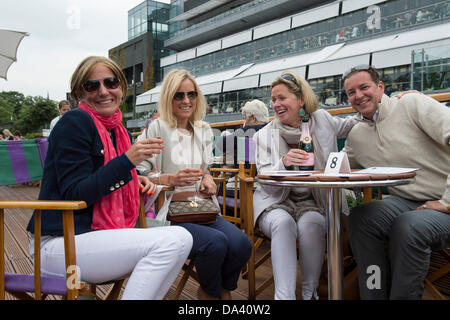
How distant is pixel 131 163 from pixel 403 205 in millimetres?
1538

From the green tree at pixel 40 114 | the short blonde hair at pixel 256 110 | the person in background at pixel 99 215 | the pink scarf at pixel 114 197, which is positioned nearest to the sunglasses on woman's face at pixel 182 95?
the pink scarf at pixel 114 197

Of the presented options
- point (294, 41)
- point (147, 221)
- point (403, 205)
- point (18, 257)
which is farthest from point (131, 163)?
point (294, 41)

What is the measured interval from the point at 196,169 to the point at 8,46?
4672mm

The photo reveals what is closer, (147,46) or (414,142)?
(414,142)

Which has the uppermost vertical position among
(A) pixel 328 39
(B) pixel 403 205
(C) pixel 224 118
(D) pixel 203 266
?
(A) pixel 328 39

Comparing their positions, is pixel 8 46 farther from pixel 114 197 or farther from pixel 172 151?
pixel 114 197

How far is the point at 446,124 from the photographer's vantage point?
197 centimetres

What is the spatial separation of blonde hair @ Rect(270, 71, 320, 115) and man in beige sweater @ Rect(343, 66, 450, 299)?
238mm

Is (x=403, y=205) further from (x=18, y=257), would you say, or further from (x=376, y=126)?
(x=18, y=257)

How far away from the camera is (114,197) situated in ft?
5.32

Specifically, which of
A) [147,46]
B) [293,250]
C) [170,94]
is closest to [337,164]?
[293,250]

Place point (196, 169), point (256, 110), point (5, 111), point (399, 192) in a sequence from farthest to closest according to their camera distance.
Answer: point (5, 111) < point (256, 110) < point (399, 192) < point (196, 169)

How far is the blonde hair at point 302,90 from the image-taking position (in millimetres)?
2410

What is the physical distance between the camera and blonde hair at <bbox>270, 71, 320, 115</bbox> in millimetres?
2410
